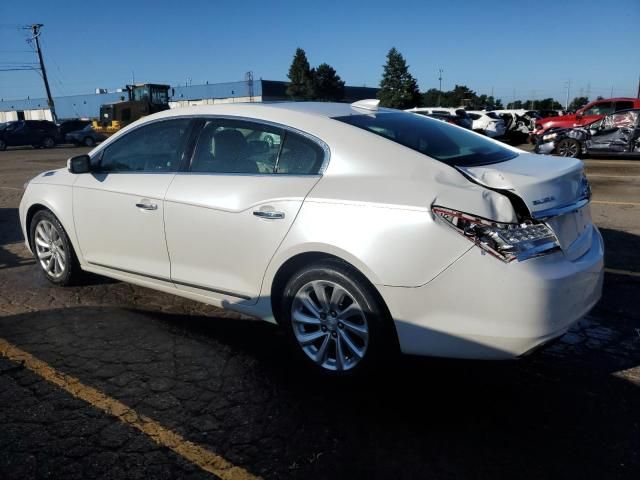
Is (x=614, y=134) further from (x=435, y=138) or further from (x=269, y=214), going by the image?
(x=269, y=214)

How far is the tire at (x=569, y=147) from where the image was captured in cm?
1518

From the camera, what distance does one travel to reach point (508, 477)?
2320 millimetres

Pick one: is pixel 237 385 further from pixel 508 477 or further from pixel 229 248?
pixel 508 477

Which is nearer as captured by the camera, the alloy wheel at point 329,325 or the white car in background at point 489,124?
the alloy wheel at point 329,325

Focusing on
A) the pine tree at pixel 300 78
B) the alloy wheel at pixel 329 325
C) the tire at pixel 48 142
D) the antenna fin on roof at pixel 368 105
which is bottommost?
the tire at pixel 48 142

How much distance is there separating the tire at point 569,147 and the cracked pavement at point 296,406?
484 inches

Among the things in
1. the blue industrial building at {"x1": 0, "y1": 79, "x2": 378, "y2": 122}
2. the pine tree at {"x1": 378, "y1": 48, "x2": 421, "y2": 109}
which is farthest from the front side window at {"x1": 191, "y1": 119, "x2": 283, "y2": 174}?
the pine tree at {"x1": 378, "y1": 48, "x2": 421, "y2": 109}

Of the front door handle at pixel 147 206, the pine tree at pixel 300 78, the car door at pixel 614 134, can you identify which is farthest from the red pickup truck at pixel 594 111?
the pine tree at pixel 300 78

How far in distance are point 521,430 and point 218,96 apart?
262 feet

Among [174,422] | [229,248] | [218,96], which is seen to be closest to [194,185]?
[229,248]

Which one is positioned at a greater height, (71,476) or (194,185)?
(194,185)

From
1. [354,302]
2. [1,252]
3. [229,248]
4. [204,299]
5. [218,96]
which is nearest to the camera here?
[354,302]

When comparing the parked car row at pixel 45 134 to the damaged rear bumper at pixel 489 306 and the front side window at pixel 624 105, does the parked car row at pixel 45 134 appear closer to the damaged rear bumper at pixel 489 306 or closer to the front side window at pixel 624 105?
the front side window at pixel 624 105

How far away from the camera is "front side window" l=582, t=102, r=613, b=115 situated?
745 inches
